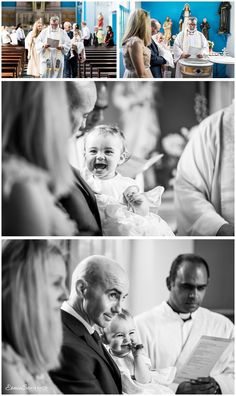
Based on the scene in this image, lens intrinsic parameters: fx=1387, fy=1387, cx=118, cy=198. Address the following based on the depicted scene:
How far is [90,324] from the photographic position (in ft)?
16.9

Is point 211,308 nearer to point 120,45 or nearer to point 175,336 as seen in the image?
point 175,336

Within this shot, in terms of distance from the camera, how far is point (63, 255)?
16.9ft

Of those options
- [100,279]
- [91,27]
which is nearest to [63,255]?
[100,279]

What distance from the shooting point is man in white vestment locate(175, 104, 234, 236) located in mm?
5145

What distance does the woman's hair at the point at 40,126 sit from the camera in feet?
16.8

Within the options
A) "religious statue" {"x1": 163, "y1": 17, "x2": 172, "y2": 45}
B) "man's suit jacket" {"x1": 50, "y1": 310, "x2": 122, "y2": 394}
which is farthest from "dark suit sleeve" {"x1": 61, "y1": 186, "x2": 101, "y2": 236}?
"religious statue" {"x1": 163, "y1": 17, "x2": 172, "y2": 45}

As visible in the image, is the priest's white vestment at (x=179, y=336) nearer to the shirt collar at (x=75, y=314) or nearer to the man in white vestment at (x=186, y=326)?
the man in white vestment at (x=186, y=326)

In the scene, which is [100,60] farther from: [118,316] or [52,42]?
[118,316]

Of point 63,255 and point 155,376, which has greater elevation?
point 63,255

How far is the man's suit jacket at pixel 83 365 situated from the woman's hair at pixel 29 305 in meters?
0.05

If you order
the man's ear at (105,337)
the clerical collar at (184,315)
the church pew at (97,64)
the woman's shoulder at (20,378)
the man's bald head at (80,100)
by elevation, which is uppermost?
the church pew at (97,64)

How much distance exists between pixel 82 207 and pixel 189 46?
718mm

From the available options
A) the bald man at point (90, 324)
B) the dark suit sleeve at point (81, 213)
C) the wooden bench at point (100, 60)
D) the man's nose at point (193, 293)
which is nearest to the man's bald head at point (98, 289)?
the bald man at point (90, 324)

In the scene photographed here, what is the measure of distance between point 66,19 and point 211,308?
1203 millimetres
